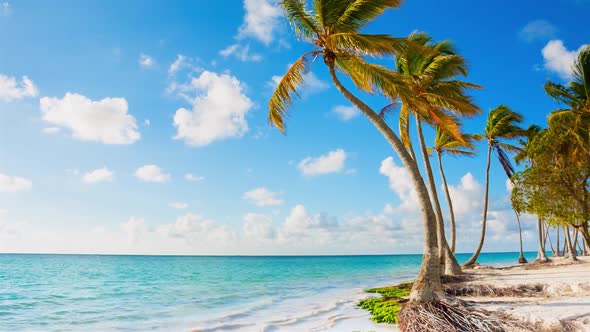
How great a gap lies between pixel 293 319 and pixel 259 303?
4.82m

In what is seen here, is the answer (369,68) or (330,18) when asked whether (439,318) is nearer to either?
(369,68)

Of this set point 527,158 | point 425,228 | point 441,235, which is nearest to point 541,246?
point 527,158

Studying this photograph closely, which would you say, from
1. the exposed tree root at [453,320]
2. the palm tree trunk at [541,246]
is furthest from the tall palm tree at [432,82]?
the palm tree trunk at [541,246]

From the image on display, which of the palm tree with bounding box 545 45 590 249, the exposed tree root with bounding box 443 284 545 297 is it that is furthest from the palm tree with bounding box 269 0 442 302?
the palm tree with bounding box 545 45 590 249


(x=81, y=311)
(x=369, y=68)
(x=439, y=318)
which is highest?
(x=369, y=68)

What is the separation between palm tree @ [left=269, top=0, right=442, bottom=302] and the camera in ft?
→ 28.2

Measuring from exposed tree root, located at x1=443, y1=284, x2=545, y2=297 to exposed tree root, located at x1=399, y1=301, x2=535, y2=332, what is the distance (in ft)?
13.0

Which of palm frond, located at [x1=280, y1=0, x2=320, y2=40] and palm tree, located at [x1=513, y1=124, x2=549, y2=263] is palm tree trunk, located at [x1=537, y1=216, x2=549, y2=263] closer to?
palm tree, located at [x1=513, y1=124, x2=549, y2=263]

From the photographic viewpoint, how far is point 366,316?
31.4ft

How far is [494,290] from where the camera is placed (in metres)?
10.7

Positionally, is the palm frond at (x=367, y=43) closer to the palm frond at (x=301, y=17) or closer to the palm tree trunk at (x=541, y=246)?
the palm frond at (x=301, y=17)

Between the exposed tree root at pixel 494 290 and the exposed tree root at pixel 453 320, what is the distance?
3958 mm

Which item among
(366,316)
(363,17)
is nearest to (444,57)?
(363,17)

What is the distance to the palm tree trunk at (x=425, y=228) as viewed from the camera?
7.89 meters
